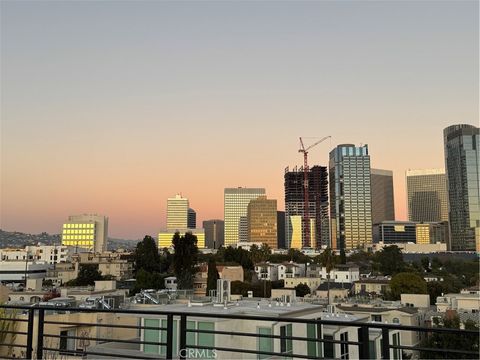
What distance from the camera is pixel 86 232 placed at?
614ft

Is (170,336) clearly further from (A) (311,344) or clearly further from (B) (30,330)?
(A) (311,344)

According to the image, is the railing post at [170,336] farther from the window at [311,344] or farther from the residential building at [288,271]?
the residential building at [288,271]

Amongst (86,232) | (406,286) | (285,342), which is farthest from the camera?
(86,232)

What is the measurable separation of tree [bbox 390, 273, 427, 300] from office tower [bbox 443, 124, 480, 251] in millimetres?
120815

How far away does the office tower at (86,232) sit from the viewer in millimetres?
186375

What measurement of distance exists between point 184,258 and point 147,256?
11.6 m

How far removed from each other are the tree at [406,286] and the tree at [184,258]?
26565 millimetres

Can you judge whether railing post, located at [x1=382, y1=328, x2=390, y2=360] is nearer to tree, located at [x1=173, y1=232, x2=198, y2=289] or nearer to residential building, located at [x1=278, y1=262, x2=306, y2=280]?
tree, located at [x1=173, y1=232, x2=198, y2=289]

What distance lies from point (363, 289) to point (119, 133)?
43.8 m

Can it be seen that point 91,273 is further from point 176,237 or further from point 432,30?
point 432,30

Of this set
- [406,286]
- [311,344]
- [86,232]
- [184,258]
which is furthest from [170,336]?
[86,232]

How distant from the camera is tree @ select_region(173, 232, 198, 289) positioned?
2507 inches

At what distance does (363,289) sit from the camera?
6806 centimetres

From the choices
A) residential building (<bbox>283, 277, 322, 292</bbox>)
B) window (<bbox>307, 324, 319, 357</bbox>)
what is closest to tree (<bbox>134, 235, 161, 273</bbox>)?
residential building (<bbox>283, 277, 322, 292</bbox>)
